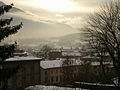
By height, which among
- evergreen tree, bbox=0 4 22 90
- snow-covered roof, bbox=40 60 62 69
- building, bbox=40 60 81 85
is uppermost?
evergreen tree, bbox=0 4 22 90

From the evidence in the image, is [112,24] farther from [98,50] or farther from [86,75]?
[86,75]

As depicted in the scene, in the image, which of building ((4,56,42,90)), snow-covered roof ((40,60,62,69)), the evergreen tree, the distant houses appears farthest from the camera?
snow-covered roof ((40,60,62,69))

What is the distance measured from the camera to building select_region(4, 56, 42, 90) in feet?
170

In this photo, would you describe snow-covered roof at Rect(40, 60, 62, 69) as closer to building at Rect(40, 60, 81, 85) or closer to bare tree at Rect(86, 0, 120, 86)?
building at Rect(40, 60, 81, 85)

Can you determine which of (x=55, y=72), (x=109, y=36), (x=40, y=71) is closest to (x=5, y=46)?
(x=109, y=36)

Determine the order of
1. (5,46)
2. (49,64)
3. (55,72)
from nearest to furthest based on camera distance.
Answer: (5,46) → (49,64) → (55,72)

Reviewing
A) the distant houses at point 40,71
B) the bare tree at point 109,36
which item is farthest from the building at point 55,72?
the bare tree at point 109,36

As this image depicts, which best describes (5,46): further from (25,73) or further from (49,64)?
(49,64)

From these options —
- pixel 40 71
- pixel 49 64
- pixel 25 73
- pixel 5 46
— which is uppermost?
pixel 5 46

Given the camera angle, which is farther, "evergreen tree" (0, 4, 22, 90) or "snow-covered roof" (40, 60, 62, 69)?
"snow-covered roof" (40, 60, 62, 69)

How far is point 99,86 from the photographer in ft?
126

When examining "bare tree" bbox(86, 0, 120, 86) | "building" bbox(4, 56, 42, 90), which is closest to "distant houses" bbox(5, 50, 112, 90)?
"building" bbox(4, 56, 42, 90)

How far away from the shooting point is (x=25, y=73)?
55.2 meters

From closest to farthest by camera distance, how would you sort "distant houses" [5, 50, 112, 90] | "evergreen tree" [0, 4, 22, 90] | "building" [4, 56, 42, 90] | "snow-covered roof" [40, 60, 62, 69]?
"evergreen tree" [0, 4, 22, 90] → "building" [4, 56, 42, 90] → "distant houses" [5, 50, 112, 90] → "snow-covered roof" [40, 60, 62, 69]
